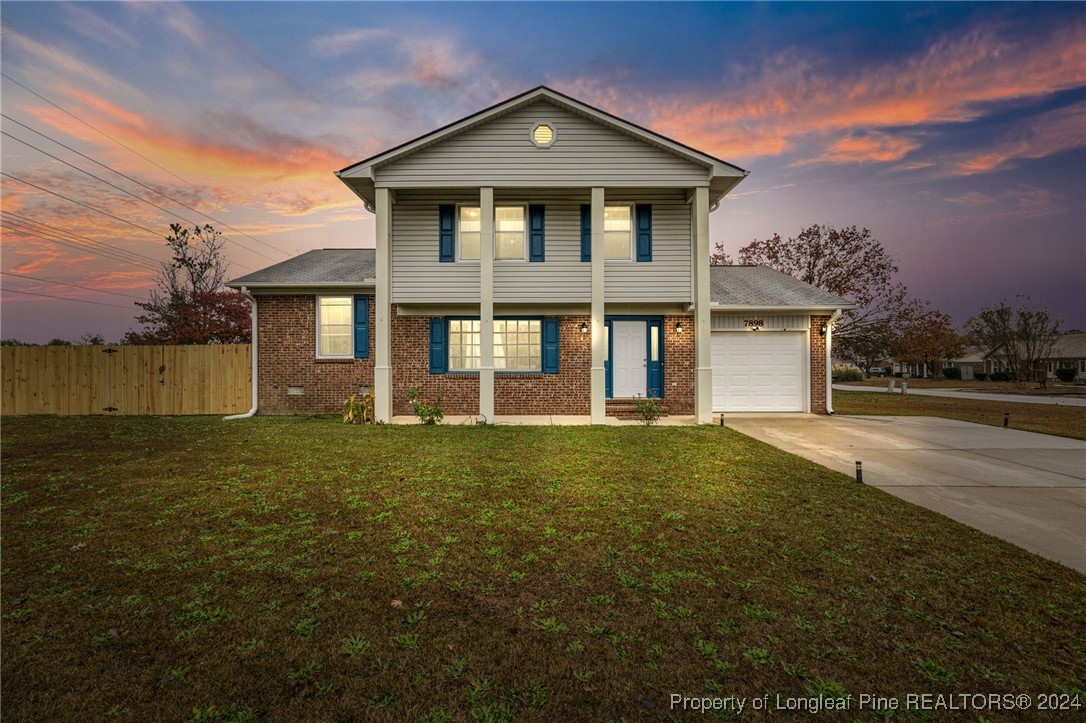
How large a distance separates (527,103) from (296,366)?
10104mm

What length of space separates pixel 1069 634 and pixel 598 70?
17.9 metres

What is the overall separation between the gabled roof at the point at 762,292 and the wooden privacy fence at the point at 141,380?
1518cm

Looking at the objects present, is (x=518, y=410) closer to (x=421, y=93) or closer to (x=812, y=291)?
(x=812, y=291)

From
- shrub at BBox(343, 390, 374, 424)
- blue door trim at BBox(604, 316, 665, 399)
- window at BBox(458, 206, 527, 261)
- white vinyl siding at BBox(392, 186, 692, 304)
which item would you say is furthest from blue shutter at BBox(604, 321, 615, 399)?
shrub at BBox(343, 390, 374, 424)

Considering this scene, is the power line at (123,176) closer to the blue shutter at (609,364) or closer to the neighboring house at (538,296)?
the neighboring house at (538,296)

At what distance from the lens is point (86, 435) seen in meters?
9.30

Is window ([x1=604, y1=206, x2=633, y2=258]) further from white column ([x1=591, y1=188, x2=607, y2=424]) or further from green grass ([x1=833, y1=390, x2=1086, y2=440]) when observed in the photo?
green grass ([x1=833, y1=390, x2=1086, y2=440])

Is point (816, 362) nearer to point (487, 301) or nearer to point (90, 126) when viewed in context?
point (487, 301)

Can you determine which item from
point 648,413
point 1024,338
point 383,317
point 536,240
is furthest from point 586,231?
point 1024,338

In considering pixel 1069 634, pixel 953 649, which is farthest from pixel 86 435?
pixel 1069 634

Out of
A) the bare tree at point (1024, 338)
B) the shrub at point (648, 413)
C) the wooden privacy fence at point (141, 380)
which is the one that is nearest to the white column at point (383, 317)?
A: the wooden privacy fence at point (141, 380)

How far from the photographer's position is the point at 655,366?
41.3ft

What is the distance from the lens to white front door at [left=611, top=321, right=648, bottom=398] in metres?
12.6

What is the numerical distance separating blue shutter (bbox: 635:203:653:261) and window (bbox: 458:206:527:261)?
3.31m
